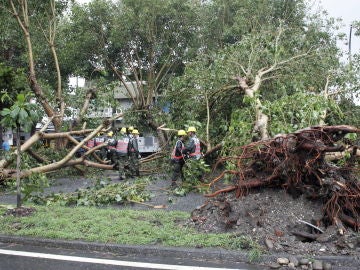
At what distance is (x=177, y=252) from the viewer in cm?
498

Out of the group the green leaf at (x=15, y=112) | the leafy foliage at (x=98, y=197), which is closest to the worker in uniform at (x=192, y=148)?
the leafy foliage at (x=98, y=197)

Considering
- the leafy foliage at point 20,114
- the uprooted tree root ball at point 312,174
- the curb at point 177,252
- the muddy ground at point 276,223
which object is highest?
the leafy foliage at point 20,114

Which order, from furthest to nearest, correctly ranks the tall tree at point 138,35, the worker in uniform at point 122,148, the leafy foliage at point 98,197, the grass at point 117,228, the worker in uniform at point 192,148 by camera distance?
the tall tree at point 138,35
the worker in uniform at point 122,148
the worker in uniform at point 192,148
the leafy foliage at point 98,197
the grass at point 117,228

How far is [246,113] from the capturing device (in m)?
8.59

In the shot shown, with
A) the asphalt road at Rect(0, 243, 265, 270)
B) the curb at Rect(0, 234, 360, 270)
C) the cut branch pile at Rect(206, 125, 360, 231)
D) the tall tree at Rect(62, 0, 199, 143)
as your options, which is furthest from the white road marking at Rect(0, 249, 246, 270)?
the tall tree at Rect(62, 0, 199, 143)

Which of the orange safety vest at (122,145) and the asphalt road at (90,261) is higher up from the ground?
the orange safety vest at (122,145)

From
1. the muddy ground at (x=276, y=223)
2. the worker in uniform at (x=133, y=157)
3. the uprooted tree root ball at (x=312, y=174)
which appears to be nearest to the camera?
the muddy ground at (x=276, y=223)

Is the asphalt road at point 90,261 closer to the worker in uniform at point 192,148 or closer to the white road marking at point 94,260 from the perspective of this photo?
the white road marking at point 94,260

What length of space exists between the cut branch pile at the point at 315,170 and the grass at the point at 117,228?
123cm

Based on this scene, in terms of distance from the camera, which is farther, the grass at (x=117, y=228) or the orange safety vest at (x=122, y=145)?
the orange safety vest at (x=122, y=145)

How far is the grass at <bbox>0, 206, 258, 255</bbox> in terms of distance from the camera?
17.1 ft

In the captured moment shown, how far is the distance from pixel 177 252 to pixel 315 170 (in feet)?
7.57

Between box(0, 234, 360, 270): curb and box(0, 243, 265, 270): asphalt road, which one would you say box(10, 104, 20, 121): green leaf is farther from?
box(0, 243, 265, 270): asphalt road

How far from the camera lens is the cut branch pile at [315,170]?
546 centimetres
